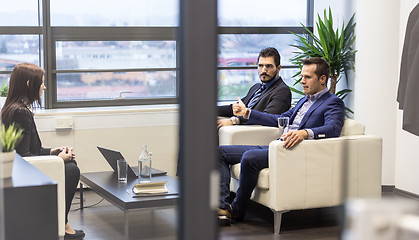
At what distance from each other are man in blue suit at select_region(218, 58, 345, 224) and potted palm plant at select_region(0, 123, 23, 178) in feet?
4.60

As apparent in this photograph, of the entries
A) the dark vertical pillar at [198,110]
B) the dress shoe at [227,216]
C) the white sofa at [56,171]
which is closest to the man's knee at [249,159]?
the dress shoe at [227,216]

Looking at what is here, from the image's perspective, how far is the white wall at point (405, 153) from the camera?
11.0ft

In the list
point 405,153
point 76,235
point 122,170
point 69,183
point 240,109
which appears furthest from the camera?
point 405,153

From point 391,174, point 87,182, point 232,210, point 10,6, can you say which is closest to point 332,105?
point 232,210

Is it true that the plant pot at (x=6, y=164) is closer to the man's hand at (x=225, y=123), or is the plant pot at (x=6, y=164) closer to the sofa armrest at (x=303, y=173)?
the sofa armrest at (x=303, y=173)

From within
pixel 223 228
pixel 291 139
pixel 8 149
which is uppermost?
pixel 8 149

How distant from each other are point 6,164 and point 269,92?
2074 mm

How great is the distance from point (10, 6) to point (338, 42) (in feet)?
6.24

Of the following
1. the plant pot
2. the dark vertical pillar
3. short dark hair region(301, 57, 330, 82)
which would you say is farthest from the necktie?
the dark vertical pillar

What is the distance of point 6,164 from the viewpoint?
1424mm

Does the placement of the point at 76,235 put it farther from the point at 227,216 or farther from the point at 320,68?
the point at 320,68

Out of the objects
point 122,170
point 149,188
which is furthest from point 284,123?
point 122,170

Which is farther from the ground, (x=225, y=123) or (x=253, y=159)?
(x=225, y=123)

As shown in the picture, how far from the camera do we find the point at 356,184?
1.11 metres
